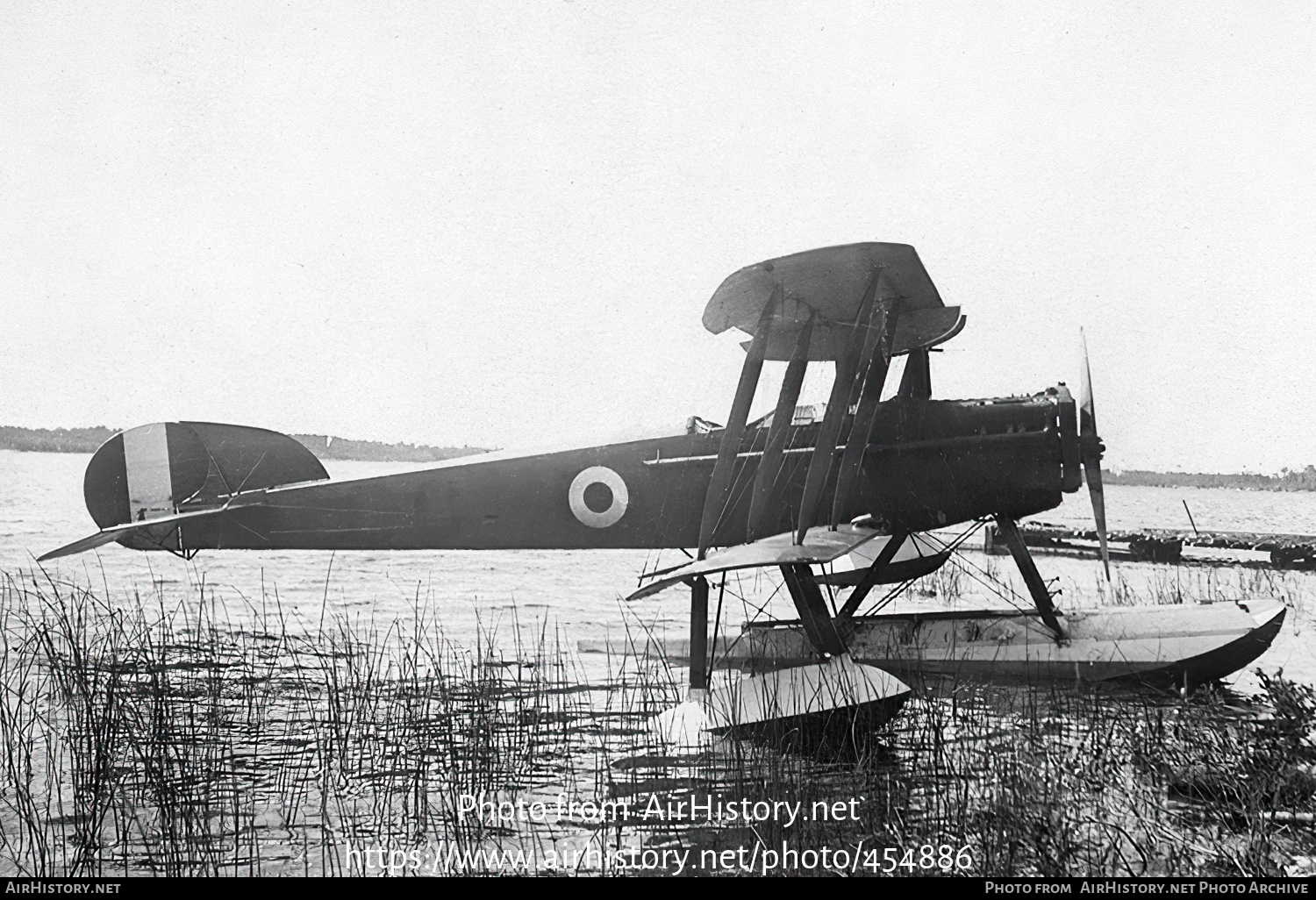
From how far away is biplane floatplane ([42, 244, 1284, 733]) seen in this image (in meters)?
4.59

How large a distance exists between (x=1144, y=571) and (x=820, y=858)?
1207 centimetres

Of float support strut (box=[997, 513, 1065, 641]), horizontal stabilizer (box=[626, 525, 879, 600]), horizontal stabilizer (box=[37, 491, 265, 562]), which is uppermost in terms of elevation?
horizontal stabilizer (box=[37, 491, 265, 562])

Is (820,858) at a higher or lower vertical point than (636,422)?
lower

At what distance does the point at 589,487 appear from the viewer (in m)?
5.92

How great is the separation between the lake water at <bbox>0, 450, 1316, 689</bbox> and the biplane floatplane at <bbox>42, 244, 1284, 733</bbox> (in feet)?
1.67

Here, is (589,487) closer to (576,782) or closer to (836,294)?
(836,294)

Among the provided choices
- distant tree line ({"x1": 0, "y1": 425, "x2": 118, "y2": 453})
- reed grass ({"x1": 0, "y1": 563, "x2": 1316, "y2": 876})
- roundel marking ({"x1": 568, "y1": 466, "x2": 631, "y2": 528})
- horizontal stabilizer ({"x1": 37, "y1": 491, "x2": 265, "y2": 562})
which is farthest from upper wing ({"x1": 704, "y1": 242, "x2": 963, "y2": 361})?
distant tree line ({"x1": 0, "y1": 425, "x2": 118, "y2": 453})

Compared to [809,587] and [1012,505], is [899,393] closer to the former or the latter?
[1012,505]

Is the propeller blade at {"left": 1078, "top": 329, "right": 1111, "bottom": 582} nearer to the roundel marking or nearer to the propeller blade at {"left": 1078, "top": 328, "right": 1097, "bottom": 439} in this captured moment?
the propeller blade at {"left": 1078, "top": 328, "right": 1097, "bottom": 439}

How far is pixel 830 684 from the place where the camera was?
4121mm

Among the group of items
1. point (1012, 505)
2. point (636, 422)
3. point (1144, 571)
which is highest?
point (636, 422)

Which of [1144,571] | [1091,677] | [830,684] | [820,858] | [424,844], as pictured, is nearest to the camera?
[820,858]

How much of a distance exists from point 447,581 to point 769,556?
362 inches
